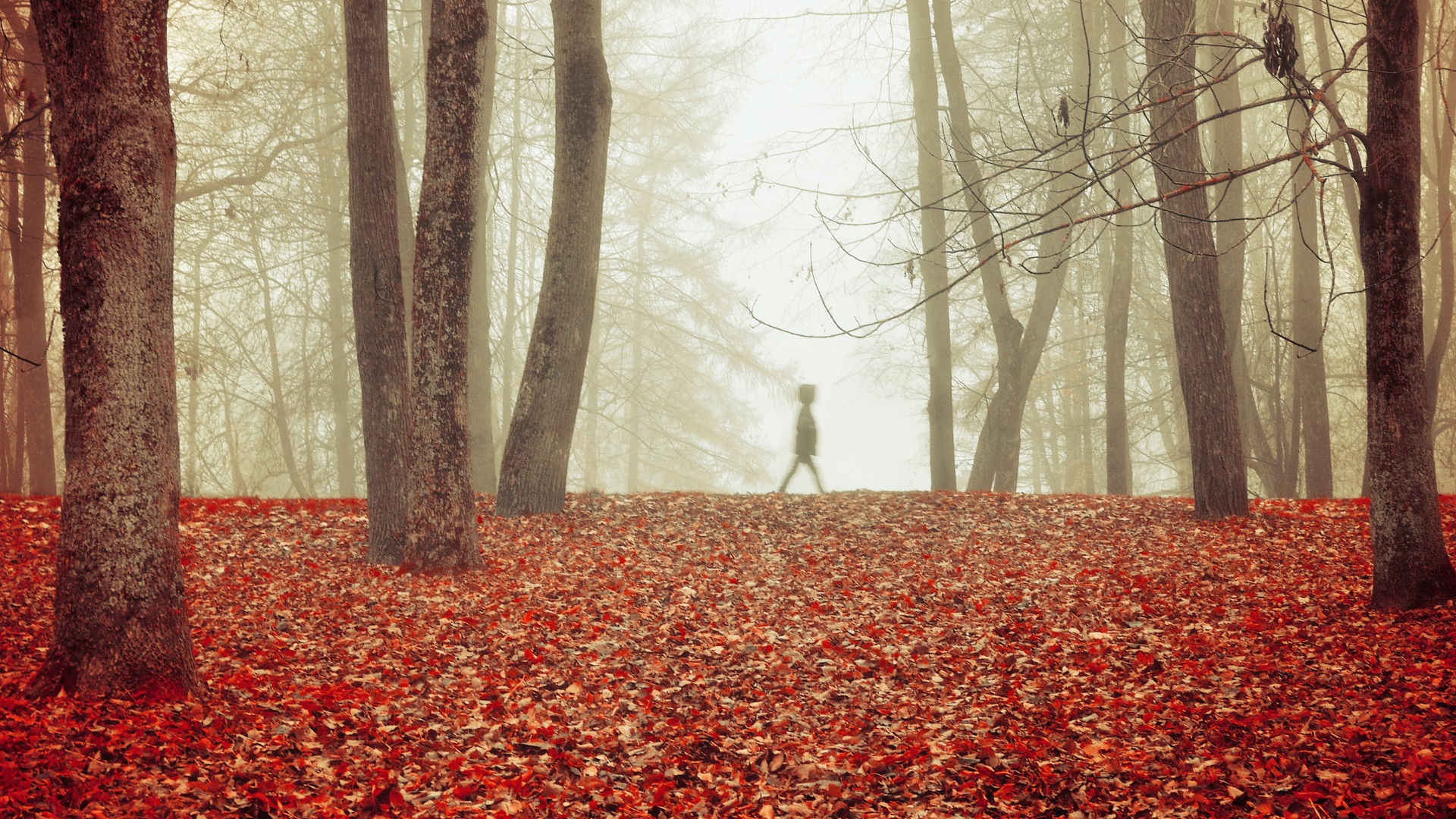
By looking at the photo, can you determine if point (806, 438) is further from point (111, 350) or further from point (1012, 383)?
point (111, 350)

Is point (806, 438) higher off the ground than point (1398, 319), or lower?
lower

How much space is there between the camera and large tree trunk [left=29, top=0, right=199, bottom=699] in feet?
12.9

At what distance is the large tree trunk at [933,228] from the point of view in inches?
466

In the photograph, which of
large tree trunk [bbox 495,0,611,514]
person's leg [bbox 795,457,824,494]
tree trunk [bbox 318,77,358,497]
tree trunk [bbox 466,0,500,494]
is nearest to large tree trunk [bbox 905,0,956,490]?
person's leg [bbox 795,457,824,494]

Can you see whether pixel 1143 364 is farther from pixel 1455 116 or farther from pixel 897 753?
pixel 897 753

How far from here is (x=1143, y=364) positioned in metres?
19.6

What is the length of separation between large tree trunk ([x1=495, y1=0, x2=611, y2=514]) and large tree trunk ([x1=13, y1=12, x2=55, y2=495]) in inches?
211

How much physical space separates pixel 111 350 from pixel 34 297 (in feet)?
25.0

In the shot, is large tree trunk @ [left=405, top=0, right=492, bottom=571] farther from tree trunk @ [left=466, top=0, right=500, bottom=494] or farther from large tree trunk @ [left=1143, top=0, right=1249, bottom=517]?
large tree trunk @ [left=1143, top=0, right=1249, bottom=517]

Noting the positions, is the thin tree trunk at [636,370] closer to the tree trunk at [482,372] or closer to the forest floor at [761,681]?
the tree trunk at [482,372]

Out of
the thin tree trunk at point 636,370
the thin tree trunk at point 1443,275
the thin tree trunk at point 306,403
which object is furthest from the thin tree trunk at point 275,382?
the thin tree trunk at point 1443,275

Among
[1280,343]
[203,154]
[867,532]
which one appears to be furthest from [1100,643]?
[203,154]

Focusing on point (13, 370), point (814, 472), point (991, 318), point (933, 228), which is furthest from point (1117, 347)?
point (13, 370)

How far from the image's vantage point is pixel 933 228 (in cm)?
1183
